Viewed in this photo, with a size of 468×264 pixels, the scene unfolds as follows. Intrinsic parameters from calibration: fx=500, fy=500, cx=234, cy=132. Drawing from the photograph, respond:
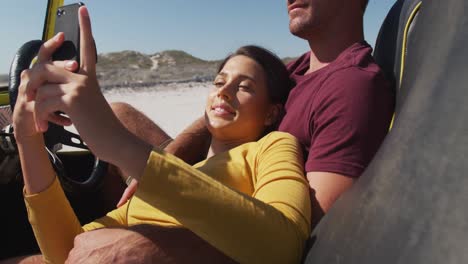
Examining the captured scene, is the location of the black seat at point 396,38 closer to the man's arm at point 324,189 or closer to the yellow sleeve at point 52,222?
the man's arm at point 324,189

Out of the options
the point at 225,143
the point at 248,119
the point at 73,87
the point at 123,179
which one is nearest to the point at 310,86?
the point at 248,119

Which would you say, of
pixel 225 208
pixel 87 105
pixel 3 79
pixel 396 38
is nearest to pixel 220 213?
pixel 225 208

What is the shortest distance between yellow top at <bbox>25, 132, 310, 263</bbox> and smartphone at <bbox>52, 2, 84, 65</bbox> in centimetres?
31

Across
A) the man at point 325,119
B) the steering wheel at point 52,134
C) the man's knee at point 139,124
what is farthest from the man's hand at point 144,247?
the man's knee at point 139,124

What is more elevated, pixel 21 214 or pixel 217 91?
pixel 217 91

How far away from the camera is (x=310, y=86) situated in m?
1.76

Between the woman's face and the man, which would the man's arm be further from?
the woman's face

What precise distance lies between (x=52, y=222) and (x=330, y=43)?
4.03ft

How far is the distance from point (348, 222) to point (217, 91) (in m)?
0.95

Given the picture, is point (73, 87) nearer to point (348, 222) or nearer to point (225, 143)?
point (348, 222)

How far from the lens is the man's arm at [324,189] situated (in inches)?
52.5

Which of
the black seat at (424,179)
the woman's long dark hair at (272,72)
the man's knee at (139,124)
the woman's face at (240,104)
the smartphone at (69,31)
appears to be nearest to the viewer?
the black seat at (424,179)

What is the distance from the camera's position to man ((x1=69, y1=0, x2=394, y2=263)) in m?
1.06

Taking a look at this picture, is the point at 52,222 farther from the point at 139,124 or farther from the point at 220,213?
the point at 139,124
